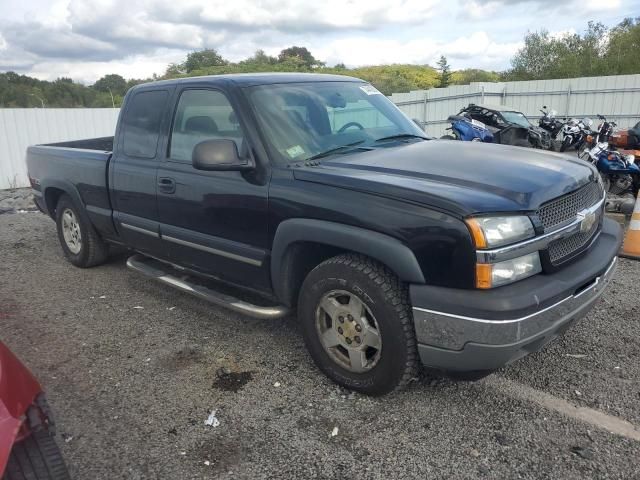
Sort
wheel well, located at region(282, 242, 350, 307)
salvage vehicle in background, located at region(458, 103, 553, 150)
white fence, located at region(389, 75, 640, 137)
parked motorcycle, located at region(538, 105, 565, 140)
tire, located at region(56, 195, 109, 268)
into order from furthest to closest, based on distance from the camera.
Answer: white fence, located at region(389, 75, 640, 137) < parked motorcycle, located at region(538, 105, 565, 140) < salvage vehicle in background, located at region(458, 103, 553, 150) < tire, located at region(56, 195, 109, 268) < wheel well, located at region(282, 242, 350, 307)

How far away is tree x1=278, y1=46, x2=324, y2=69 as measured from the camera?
53494 mm

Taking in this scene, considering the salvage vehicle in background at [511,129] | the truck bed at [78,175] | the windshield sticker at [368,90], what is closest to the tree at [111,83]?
the salvage vehicle in background at [511,129]

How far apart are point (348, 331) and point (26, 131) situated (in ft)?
40.3

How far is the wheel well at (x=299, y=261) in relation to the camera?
10.4 feet

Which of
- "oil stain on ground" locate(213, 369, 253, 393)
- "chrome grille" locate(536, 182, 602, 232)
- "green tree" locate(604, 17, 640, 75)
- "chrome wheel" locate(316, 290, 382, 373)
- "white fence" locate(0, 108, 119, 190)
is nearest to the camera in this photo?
"chrome grille" locate(536, 182, 602, 232)

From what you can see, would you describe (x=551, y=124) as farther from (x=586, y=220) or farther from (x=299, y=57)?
(x=299, y=57)

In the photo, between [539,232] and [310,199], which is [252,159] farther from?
[539,232]

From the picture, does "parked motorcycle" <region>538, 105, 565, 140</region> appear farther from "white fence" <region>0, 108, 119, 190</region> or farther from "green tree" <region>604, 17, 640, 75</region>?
"green tree" <region>604, 17, 640, 75</region>

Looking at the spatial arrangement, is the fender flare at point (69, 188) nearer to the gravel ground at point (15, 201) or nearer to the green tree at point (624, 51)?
the gravel ground at point (15, 201)

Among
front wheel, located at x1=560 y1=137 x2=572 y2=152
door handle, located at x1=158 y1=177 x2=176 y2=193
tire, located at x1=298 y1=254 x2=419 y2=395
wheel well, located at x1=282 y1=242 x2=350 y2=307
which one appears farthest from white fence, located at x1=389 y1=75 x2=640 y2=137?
tire, located at x1=298 y1=254 x2=419 y2=395

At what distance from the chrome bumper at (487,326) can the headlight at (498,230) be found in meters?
0.36

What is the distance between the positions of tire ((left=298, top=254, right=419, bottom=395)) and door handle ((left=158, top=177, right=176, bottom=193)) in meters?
1.42

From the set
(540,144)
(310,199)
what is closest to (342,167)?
(310,199)

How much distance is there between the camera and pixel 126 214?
14.9 ft
